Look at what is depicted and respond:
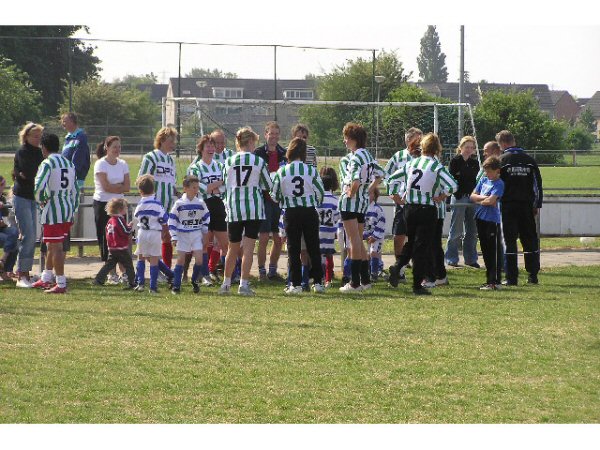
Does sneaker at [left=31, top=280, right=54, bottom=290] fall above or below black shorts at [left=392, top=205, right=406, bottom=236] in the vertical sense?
below

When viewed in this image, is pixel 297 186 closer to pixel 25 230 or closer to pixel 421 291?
pixel 421 291

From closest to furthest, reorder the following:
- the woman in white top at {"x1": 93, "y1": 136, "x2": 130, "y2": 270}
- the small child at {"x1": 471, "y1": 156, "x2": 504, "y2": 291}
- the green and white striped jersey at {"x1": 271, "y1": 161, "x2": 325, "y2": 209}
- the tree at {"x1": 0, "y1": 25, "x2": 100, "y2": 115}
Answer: the green and white striped jersey at {"x1": 271, "y1": 161, "x2": 325, "y2": 209} → the small child at {"x1": 471, "y1": 156, "x2": 504, "y2": 291} → the woman in white top at {"x1": 93, "y1": 136, "x2": 130, "y2": 270} → the tree at {"x1": 0, "y1": 25, "x2": 100, "y2": 115}

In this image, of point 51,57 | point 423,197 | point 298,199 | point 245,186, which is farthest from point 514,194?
point 51,57

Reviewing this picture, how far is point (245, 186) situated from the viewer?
12094mm

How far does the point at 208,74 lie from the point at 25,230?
12284 millimetres

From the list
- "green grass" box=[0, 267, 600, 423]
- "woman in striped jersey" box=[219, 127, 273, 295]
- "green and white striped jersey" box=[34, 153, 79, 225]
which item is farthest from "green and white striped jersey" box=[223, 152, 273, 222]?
"green and white striped jersey" box=[34, 153, 79, 225]

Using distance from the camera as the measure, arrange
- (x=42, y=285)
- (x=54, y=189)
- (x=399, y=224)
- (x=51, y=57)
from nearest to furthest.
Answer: (x=54, y=189) < (x=42, y=285) < (x=399, y=224) < (x=51, y=57)

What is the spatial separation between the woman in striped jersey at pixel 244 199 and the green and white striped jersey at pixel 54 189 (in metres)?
1.87

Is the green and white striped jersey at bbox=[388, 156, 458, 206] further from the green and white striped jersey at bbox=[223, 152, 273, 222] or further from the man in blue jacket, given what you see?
the man in blue jacket

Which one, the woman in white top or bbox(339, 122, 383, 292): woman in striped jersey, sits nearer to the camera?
bbox(339, 122, 383, 292): woman in striped jersey

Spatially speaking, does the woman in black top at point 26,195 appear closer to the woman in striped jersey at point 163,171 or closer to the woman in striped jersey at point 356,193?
the woman in striped jersey at point 163,171

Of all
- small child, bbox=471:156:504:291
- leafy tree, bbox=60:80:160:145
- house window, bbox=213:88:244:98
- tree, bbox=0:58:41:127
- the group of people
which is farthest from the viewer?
tree, bbox=0:58:41:127

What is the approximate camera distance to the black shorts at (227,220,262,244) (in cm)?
1217

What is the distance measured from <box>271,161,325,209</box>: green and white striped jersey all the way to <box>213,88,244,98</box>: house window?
11853 millimetres
